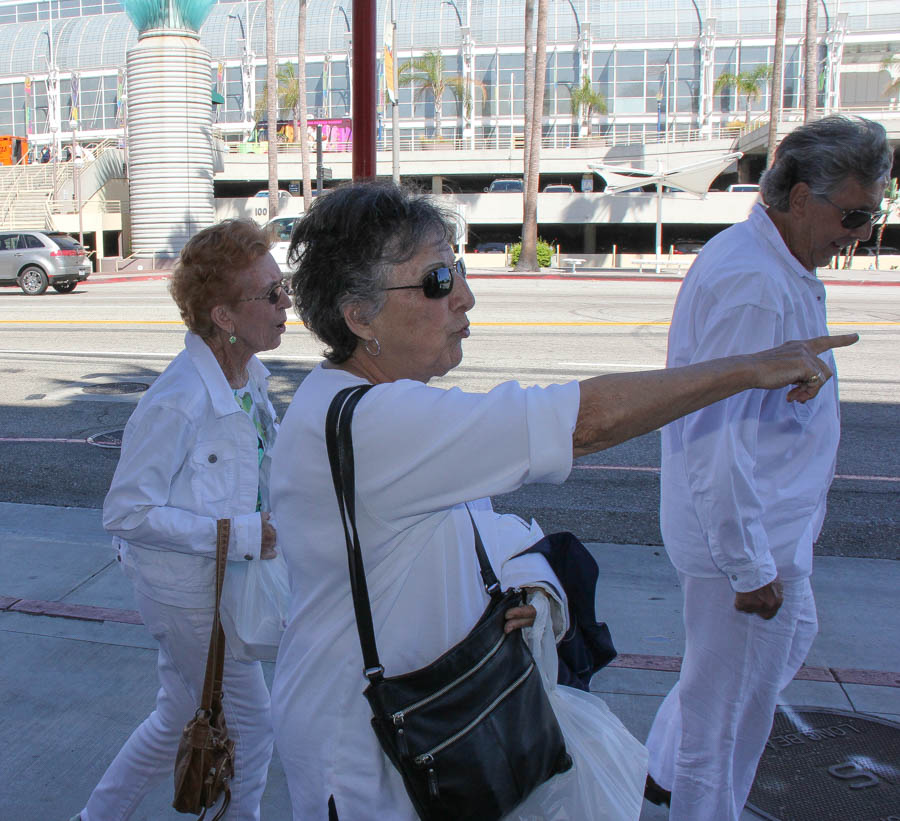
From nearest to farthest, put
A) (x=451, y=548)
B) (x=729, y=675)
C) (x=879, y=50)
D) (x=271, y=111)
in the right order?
1. (x=451, y=548)
2. (x=729, y=675)
3. (x=271, y=111)
4. (x=879, y=50)

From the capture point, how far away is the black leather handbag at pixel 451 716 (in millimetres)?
1598

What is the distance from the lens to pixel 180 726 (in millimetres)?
2779

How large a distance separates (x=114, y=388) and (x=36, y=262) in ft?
51.2

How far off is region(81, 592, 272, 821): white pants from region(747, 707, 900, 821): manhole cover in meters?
1.60

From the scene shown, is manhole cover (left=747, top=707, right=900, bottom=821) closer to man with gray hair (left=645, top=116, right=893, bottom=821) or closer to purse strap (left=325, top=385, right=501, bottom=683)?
man with gray hair (left=645, top=116, right=893, bottom=821)

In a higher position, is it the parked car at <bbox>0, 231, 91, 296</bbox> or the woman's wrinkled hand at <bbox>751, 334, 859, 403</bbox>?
the woman's wrinkled hand at <bbox>751, 334, 859, 403</bbox>

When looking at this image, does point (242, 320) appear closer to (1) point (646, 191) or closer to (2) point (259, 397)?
(2) point (259, 397)

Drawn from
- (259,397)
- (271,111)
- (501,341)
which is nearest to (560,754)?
(259,397)

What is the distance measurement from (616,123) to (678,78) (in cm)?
422

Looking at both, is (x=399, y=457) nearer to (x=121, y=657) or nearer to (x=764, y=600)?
(x=764, y=600)

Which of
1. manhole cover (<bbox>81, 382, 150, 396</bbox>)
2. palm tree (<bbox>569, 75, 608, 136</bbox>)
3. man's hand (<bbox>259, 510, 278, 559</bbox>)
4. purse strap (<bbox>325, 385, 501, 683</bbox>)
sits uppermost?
palm tree (<bbox>569, 75, 608, 136</bbox>)

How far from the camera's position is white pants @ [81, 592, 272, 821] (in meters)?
2.69

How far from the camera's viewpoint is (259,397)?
301cm

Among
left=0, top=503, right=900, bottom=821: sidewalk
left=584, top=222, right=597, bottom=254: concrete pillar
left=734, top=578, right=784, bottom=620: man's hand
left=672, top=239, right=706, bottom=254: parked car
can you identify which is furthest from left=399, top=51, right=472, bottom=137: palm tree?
left=734, top=578, right=784, bottom=620: man's hand
